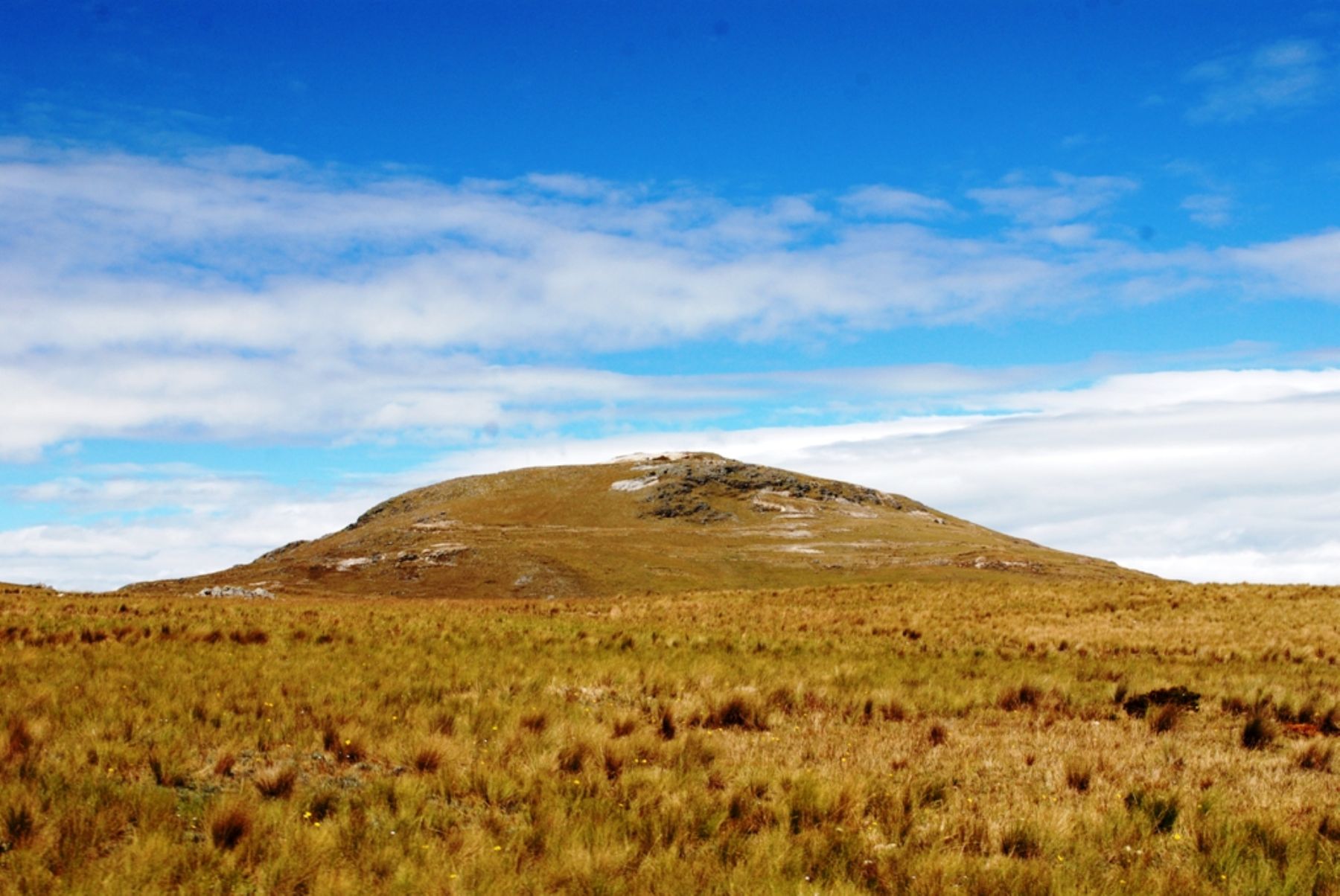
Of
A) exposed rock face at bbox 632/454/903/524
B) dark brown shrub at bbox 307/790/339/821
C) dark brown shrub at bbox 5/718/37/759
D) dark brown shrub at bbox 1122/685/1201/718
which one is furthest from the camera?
exposed rock face at bbox 632/454/903/524

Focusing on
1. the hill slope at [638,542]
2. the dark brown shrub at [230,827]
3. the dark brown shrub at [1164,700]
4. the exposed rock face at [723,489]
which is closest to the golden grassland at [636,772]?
the dark brown shrub at [230,827]

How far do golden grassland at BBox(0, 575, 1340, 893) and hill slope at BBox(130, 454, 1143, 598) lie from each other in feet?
168

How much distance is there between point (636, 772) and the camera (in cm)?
957

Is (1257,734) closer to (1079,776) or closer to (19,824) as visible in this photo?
(1079,776)

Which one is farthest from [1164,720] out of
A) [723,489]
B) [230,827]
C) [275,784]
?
[723,489]

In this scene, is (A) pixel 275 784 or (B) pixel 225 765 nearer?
(A) pixel 275 784

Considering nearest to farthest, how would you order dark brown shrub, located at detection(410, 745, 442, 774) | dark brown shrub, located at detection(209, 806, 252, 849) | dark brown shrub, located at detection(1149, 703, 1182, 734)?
dark brown shrub, located at detection(209, 806, 252, 849)
dark brown shrub, located at detection(410, 745, 442, 774)
dark brown shrub, located at detection(1149, 703, 1182, 734)

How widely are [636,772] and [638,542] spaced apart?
115223 millimetres

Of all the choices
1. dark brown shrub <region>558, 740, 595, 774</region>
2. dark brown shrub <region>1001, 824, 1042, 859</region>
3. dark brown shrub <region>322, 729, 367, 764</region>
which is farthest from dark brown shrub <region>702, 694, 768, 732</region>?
dark brown shrub <region>1001, 824, 1042, 859</region>

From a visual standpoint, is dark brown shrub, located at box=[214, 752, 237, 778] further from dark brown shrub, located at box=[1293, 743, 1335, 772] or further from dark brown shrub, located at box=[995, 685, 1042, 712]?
dark brown shrub, located at box=[1293, 743, 1335, 772]

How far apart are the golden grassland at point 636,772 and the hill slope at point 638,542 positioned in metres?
51.3

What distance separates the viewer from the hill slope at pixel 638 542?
9431 centimetres

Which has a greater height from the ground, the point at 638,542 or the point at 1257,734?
the point at 638,542

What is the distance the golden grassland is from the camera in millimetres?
6883
